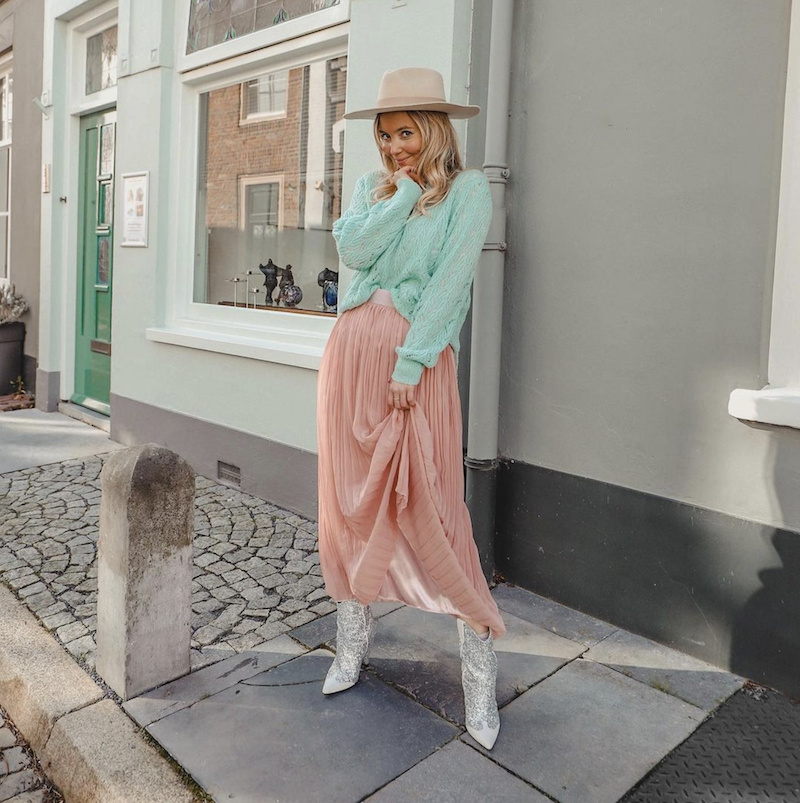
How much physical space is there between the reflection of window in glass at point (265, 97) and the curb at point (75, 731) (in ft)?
12.7

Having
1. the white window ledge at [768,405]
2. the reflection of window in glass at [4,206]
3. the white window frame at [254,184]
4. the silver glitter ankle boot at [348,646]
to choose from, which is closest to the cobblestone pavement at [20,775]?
the silver glitter ankle boot at [348,646]

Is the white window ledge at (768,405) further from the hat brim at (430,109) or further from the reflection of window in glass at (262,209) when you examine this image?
the reflection of window in glass at (262,209)

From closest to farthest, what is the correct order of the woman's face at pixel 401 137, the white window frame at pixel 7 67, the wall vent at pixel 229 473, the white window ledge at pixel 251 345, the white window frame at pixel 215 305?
the woman's face at pixel 401 137 → the white window ledge at pixel 251 345 → the white window frame at pixel 215 305 → the wall vent at pixel 229 473 → the white window frame at pixel 7 67

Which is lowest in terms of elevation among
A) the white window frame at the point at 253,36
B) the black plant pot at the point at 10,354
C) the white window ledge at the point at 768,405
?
the black plant pot at the point at 10,354

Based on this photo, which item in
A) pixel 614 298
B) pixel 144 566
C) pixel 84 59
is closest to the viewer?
pixel 144 566

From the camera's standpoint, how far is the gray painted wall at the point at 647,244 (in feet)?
9.69

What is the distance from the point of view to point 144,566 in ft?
9.14

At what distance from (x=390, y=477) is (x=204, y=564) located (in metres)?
1.97

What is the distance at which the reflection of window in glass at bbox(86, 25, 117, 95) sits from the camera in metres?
7.16

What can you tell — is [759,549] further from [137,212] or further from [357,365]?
[137,212]

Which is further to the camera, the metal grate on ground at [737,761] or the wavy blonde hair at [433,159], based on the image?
the wavy blonde hair at [433,159]

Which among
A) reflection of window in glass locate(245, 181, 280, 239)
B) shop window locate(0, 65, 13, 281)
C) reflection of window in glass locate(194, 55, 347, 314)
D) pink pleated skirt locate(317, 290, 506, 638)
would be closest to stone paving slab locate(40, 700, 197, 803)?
pink pleated skirt locate(317, 290, 506, 638)

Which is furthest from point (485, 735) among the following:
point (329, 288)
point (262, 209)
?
point (262, 209)

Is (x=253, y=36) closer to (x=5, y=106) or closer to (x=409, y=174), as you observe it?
(x=409, y=174)
